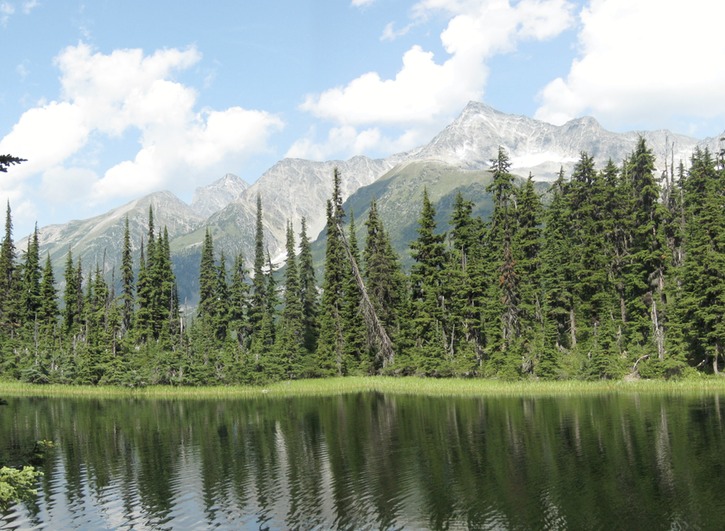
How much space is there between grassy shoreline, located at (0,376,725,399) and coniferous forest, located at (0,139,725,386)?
93.0 inches

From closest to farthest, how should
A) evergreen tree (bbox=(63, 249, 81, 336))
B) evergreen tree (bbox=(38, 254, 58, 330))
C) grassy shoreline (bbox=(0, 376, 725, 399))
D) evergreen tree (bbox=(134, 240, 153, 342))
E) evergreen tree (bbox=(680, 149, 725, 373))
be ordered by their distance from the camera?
grassy shoreline (bbox=(0, 376, 725, 399)) < evergreen tree (bbox=(680, 149, 725, 373)) < evergreen tree (bbox=(134, 240, 153, 342)) < evergreen tree (bbox=(38, 254, 58, 330)) < evergreen tree (bbox=(63, 249, 81, 336))

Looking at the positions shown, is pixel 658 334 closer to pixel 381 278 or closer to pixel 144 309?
pixel 381 278

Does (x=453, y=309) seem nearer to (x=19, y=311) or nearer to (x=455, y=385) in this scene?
(x=455, y=385)

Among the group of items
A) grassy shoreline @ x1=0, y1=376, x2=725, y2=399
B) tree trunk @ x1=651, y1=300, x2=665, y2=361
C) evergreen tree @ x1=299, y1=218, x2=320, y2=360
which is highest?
evergreen tree @ x1=299, y1=218, x2=320, y2=360

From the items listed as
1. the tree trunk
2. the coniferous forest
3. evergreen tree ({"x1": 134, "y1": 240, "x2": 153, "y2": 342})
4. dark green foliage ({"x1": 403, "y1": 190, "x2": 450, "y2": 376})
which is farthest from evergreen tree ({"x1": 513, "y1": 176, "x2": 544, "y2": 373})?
evergreen tree ({"x1": 134, "y1": 240, "x2": 153, "y2": 342})

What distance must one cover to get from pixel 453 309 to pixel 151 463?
49.8m

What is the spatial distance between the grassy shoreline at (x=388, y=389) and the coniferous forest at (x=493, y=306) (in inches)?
93.0

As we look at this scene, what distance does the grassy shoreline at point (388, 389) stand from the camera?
5962 centimetres

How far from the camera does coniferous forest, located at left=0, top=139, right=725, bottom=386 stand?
65.9 m

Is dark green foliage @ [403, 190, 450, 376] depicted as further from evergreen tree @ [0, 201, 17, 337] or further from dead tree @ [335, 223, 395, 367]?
evergreen tree @ [0, 201, 17, 337]

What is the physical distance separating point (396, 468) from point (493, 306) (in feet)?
145

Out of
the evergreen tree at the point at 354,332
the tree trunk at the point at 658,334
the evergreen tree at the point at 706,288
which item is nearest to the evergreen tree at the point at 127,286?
the evergreen tree at the point at 354,332

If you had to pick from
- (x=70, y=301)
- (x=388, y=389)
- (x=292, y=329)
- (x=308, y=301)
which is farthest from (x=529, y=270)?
(x=70, y=301)

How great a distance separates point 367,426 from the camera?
4656 centimetres
